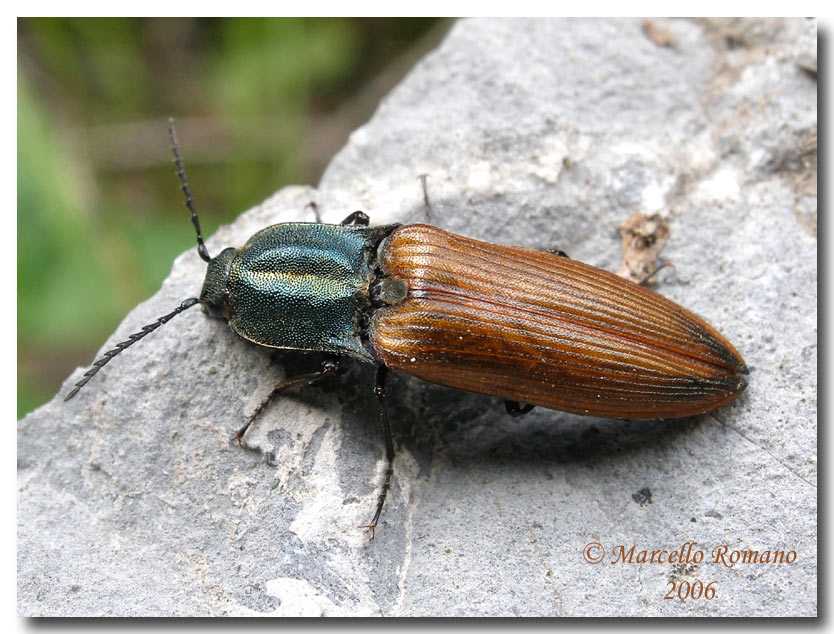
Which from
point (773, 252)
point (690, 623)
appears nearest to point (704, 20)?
point (773, 252)

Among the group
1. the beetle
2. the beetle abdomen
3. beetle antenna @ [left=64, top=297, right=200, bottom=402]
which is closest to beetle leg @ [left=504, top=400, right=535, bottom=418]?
the beetle

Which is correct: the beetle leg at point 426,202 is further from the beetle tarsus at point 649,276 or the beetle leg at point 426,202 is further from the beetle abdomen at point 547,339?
the beetle tarsus at point 649,276

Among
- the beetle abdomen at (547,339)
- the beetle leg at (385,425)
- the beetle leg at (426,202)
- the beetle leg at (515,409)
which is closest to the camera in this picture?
the beetle abdomen at (547,339)

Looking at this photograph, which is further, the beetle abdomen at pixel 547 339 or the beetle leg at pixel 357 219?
the beetle leg at pixel 357 219

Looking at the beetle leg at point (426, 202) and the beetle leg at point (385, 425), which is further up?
the beetle leg at point (426, 202)

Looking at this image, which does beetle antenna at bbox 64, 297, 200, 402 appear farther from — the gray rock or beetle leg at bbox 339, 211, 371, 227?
beetle leg at bbox 339, 211, 371, 227

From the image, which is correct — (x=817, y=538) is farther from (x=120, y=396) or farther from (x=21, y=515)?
(x=21, y=515)

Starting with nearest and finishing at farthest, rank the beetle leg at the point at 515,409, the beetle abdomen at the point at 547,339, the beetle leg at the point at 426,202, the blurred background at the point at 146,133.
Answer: the beetle abdomen at the point at 547,339, the beetle leg at the point at 515,409, the beetle leg at the point at 426,202, the blurred background at the point at 146,133

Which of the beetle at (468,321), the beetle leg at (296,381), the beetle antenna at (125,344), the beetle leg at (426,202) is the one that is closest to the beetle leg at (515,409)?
the beetle at (468,321)
